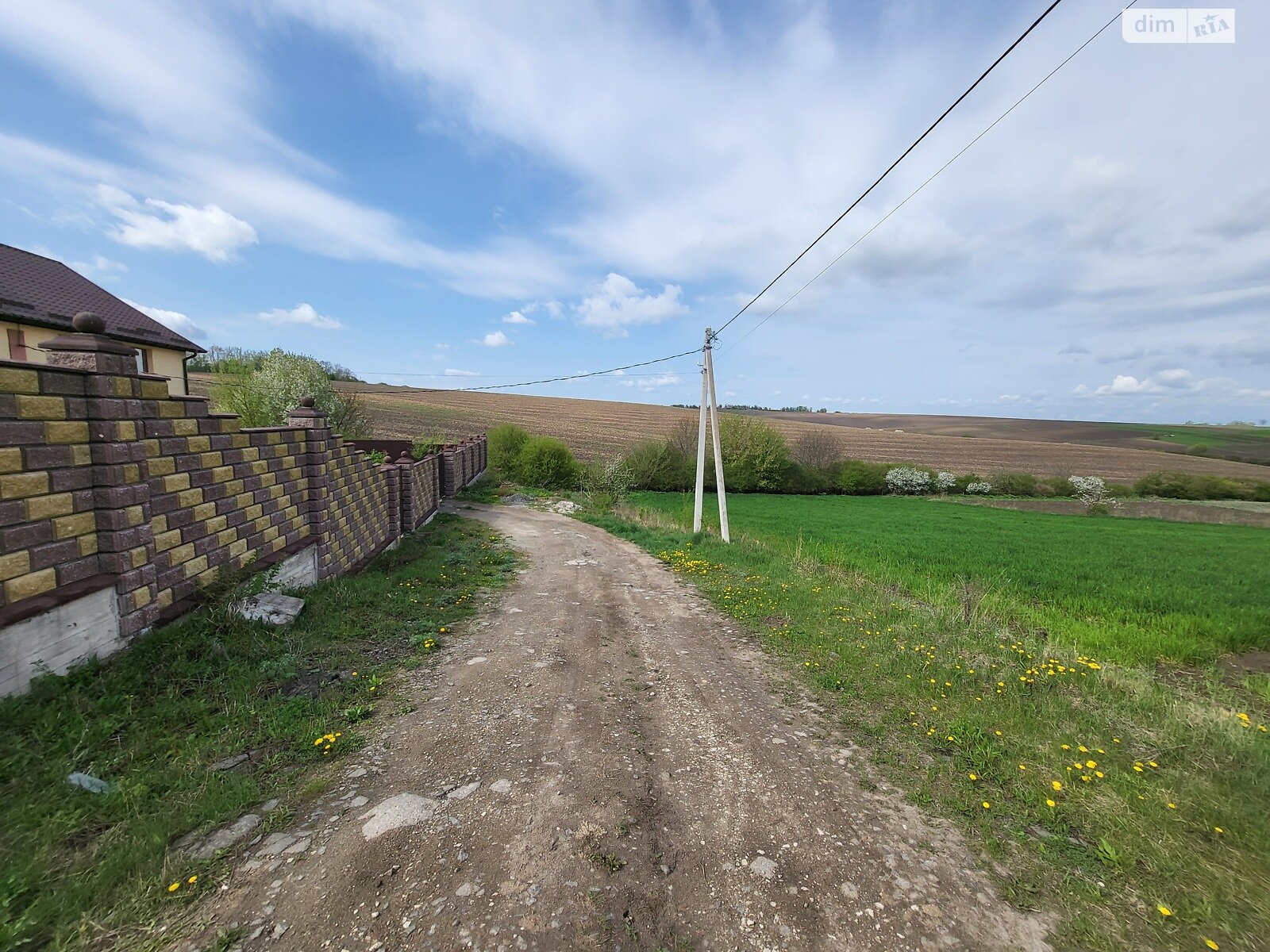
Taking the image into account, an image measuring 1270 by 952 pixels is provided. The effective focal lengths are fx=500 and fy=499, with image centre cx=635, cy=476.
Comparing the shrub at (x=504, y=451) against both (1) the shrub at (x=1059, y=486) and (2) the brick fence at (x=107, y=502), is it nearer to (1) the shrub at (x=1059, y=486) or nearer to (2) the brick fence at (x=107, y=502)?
(2) the brick fence at (x=107, y=502)

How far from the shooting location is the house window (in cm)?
1228

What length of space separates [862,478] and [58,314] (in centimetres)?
3950

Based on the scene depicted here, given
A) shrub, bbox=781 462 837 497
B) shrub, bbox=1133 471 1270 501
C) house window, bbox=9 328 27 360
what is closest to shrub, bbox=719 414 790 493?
shrub, bbox=781 462 837 497

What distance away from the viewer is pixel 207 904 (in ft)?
6.79

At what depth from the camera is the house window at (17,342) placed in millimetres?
12281

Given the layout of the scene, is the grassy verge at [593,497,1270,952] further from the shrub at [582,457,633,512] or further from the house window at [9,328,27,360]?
the house window at [9,328,27,360]

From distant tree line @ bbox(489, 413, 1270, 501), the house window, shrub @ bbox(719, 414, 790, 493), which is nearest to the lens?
the house window

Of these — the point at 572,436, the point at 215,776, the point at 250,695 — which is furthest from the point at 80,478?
the point at 572,436

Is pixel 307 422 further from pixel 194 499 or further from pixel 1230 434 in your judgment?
pixel 1230 434

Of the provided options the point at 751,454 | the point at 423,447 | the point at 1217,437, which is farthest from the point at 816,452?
the point at 1217,437

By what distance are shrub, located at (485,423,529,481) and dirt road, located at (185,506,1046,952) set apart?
22348 mm

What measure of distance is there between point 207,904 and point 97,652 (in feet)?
7.81

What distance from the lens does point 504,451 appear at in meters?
26.5

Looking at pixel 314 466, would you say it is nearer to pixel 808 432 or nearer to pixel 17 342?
pixel 17 342
